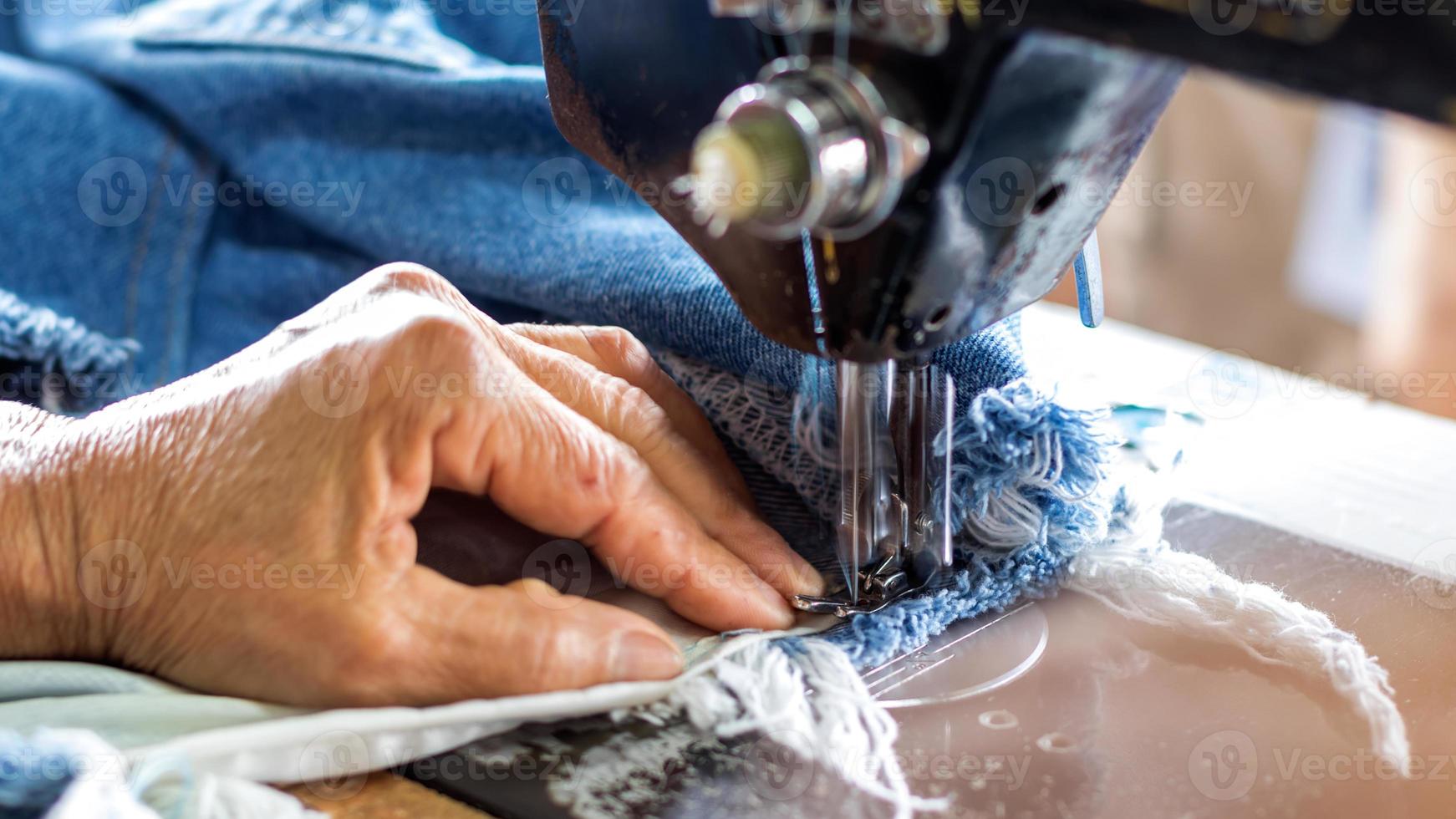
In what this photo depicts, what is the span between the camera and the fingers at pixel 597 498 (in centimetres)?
67

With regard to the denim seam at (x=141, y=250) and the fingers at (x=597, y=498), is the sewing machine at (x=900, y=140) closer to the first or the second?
the fingers at (x=597, y=498)

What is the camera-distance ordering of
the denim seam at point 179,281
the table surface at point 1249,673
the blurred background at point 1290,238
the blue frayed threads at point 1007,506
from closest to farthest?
the table surface at point 1249,673 < the blue frayed threads at point 1007,506 < the denim seam at point 179,281 < the blurred background at point 1290,238

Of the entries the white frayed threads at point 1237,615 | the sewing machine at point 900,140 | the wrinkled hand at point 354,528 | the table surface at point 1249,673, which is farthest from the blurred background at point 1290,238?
the wrinkled hand at point 354,528

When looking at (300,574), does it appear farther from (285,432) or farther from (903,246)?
(903,246)

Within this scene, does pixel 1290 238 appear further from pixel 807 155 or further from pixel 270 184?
pixel 807 155

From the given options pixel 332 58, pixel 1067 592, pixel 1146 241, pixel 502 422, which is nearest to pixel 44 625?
pixel 502 422

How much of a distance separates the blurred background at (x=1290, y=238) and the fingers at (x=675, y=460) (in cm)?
197

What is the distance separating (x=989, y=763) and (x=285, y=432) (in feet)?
1.21

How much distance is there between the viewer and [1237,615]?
2.40 feet

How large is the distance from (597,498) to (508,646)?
96 millimetres

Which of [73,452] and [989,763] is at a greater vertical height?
[73,452]

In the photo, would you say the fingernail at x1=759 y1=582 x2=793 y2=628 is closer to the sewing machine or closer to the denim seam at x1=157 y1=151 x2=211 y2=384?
the sewing machine

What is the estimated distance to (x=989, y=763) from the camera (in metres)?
0.62

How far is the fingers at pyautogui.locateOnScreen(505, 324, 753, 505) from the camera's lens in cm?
83
